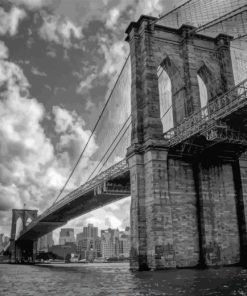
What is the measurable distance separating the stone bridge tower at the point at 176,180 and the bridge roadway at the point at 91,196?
546cm

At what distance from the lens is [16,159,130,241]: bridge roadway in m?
→ 36.5

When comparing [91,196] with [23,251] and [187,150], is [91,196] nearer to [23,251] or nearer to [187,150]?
[187,150]

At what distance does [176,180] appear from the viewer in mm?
28891

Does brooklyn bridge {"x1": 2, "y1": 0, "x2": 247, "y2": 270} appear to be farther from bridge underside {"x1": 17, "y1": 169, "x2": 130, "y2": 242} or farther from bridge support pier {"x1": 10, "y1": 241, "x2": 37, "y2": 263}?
bridge support pier {"x1": 10, "y1": 241, "x2": 37, "y2": 263}

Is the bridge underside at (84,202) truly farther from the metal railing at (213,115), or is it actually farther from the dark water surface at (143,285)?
the dark water surface at (143,285)

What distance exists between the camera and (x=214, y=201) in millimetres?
29344

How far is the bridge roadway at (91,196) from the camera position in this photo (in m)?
36.5

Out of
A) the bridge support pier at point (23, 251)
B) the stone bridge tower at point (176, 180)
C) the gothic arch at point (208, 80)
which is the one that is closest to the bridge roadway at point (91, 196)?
the stone bridge tower at point (176, 180)

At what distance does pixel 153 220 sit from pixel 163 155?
491cm

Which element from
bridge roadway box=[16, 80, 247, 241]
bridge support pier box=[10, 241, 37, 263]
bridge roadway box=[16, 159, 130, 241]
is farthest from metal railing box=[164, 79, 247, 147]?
bridge support pier box=[10, 241, 37, 263]

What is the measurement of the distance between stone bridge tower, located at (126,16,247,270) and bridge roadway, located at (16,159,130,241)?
5464mm

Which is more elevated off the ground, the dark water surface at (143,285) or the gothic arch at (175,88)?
the gothic arch at (175,88)

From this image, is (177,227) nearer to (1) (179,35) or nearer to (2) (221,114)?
(2) (221,114)

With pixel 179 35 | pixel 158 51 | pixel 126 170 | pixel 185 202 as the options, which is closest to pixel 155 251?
pixel 185 202
